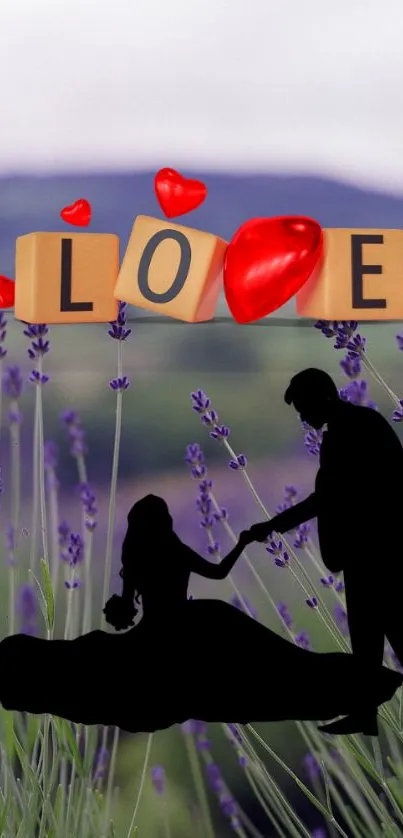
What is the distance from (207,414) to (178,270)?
252 mm

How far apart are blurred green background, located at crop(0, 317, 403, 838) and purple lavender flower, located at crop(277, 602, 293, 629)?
0.04ft

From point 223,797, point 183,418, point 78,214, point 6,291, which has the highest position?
point 78,214

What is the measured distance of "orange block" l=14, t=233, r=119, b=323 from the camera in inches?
43.8

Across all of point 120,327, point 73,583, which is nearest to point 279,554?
point 73,583

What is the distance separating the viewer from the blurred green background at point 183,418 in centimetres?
115

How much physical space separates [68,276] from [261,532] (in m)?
0.56

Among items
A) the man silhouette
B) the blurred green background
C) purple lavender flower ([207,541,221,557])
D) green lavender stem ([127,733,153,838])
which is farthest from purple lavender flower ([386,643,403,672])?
green lavender stem ([127,733,153,838])

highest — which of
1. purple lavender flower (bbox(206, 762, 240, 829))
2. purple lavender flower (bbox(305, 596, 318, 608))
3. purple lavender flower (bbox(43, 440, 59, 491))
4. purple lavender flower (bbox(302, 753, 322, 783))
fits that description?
purple lavender flower (bbox(43, 440, 59, 491))

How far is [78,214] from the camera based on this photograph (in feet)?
3.75

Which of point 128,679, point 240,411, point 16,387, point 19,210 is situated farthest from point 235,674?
point 19,210

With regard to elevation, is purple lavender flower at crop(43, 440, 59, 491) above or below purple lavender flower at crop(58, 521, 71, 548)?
above

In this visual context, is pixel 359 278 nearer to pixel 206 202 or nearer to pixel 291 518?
pixel 206 202

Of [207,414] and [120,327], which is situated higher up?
[120,327]

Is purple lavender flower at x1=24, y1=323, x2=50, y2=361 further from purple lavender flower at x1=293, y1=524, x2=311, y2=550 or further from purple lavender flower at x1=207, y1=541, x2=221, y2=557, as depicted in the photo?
purple lavender flower at x1=293, y1=524, x2=311, y2=550
